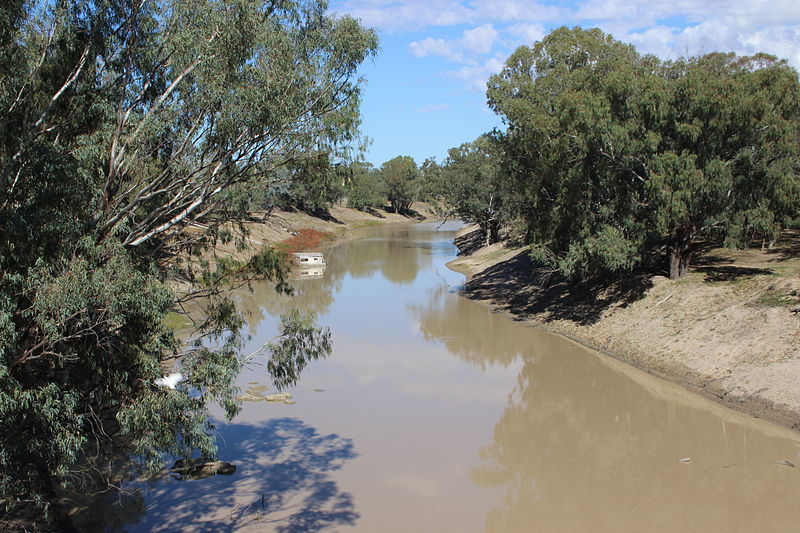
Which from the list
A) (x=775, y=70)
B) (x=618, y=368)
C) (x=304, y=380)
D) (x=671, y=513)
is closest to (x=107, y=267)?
(x=671, y=513)

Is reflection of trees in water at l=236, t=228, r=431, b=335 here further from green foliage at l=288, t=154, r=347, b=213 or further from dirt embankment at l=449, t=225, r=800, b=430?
dirt embankment at l=449, t=225, r=800, b=430

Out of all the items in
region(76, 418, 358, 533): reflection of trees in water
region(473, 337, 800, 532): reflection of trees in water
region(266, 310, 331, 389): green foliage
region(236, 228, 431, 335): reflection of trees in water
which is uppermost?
region(266, 310, 331, 389): green foliage

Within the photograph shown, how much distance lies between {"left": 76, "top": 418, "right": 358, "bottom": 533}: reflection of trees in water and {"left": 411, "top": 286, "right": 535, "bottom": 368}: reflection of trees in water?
8.88m

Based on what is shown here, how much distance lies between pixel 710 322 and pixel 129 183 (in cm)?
1580

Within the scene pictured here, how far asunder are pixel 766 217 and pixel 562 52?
1082 centimetres

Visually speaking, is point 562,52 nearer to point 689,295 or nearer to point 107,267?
point 689,295

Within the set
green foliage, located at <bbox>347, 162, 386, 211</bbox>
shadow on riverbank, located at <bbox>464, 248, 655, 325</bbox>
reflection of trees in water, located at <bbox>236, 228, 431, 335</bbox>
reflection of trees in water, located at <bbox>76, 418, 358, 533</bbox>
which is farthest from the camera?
green foliage, located at <bbox>347, 162, 386, 211</bbox>

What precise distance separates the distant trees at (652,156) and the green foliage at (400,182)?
79499 millimetres

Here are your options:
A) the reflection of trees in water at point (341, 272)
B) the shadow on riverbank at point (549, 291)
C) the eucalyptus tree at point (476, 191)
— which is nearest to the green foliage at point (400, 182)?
the reflection of trees in water at point (341, 272)

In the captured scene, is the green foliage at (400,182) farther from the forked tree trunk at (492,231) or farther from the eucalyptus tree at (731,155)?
the eucalyptus tree at (731,155)

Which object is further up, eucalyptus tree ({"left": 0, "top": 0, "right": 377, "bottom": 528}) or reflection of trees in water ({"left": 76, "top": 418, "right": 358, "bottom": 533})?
eucalyptus tree ({"left": 0, "top": 0, "right": 377, "bottom": 528})

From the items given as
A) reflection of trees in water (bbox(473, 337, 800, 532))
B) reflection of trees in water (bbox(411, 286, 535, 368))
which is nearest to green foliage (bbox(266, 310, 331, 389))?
reflection of trees in water (bbox(473, 337, 800, 532))

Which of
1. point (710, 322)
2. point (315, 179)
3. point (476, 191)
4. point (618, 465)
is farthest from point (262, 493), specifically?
point (476, 191)

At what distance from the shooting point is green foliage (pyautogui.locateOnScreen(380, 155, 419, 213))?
105250 mm
